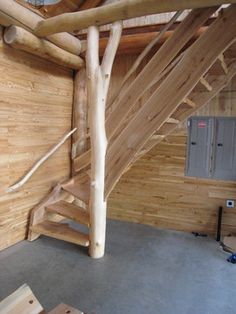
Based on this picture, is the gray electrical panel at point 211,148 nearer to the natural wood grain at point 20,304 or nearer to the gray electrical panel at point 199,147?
the gray electrical panel at point 199,147

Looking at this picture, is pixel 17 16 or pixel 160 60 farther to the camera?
pixel 17 16

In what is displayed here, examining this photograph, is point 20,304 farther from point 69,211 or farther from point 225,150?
point 225,150

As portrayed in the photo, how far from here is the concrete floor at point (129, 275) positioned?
7.22 feet

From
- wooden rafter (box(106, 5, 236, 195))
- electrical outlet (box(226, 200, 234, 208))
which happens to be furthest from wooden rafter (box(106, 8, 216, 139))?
electrical outlet (box(226, 200, 234, 208))

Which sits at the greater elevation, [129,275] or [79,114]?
[79,114]

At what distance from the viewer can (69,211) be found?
338 cm

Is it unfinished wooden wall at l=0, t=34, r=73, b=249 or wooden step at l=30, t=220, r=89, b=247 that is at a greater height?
unfinished wooden wall at l=0, t=34, r=73, b=249

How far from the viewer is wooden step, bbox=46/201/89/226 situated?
317 centimetres

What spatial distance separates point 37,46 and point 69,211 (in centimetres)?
188

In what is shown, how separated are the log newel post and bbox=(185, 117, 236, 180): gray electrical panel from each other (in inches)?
57.0

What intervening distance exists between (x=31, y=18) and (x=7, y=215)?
6.82 feet

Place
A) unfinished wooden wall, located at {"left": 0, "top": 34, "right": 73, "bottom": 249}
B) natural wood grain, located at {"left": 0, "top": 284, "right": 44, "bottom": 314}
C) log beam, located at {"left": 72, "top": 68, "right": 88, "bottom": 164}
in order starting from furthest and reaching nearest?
log beam, located at {"left": 72, "top": 68, "right": 88, "bottom": 164}
unfinished wooden wall, located at {"left": 0, "top": 34, "right": 73, "bottom": 249}
natural wood grain, located at {"left": 0, "top": 284, "right": 44, "bottom": 314}

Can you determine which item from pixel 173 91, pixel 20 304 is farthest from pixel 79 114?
pixel 20 304

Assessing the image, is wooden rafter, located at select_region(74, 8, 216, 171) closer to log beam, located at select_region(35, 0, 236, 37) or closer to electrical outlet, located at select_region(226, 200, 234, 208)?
log beam, located at select_region(35, 0, 236, 37)
